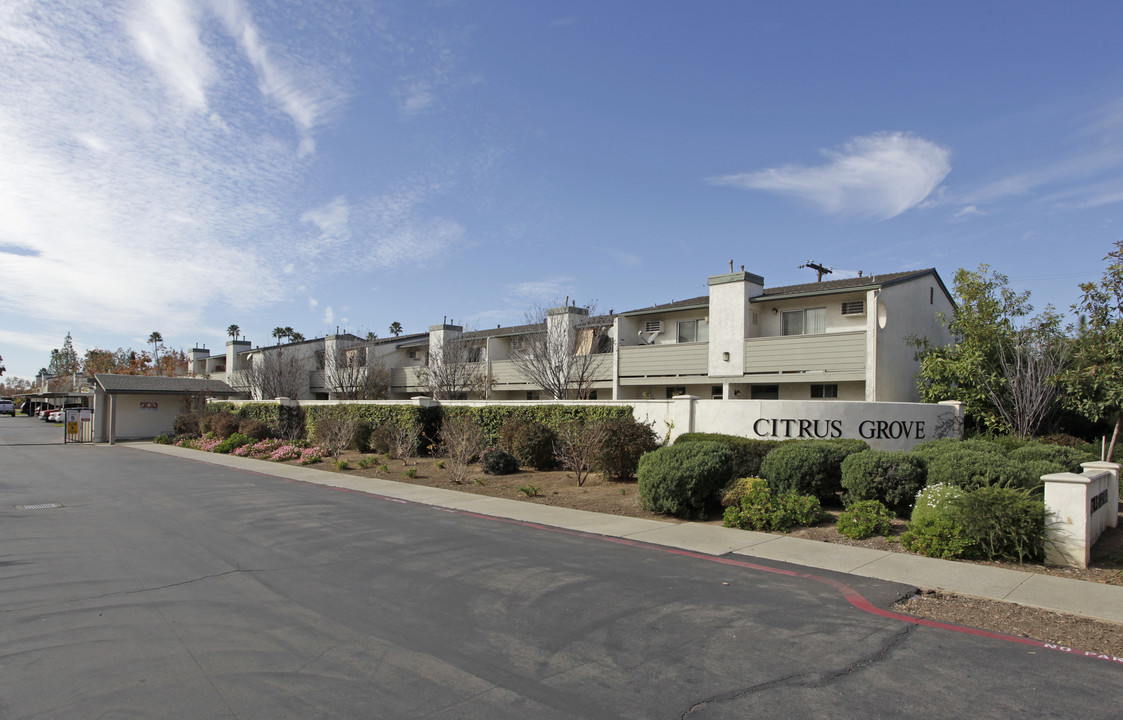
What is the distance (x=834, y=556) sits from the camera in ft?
30.4

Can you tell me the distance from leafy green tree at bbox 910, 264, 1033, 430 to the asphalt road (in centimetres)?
1625

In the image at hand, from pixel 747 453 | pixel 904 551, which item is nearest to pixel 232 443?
pixel 747 453

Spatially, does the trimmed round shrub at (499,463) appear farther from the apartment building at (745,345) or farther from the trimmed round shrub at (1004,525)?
the trimmed round shrub at (1004,525)

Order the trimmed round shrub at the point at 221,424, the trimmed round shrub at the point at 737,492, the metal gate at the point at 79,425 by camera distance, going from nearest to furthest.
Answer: the trimmed round shrub at the point at 737,492
the trimmed round shrub at the point at 221,424
the metal gate at the point at 79,425

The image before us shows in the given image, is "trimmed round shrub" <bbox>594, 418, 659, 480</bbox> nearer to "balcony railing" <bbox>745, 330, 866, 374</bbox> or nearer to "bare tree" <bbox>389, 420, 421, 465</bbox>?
"bare tree" <bbox>389, 420, 421, 465</bbox>

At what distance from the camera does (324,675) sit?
5.21 metres

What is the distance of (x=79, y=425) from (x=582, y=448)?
3319 cm

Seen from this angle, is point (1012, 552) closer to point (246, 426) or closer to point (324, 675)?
point (324, 675)

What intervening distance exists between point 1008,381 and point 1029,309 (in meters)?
2.81

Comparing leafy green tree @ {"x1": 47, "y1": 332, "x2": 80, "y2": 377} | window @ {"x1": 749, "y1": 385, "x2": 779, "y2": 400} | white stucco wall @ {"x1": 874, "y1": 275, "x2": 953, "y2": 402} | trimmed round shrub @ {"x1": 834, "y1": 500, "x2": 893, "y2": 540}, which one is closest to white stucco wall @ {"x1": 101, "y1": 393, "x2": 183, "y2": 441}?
window @ {"x1": 749, "y1": 385, "x2": 779, "y2": 400}

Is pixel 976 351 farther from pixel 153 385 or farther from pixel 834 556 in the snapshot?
pixel 153 385

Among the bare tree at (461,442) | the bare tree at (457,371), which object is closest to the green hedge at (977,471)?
the bare tree at (461,442)

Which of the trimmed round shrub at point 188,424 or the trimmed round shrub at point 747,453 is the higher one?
the trimmed round shrub at point 747,453

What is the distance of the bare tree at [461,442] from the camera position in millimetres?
18578
